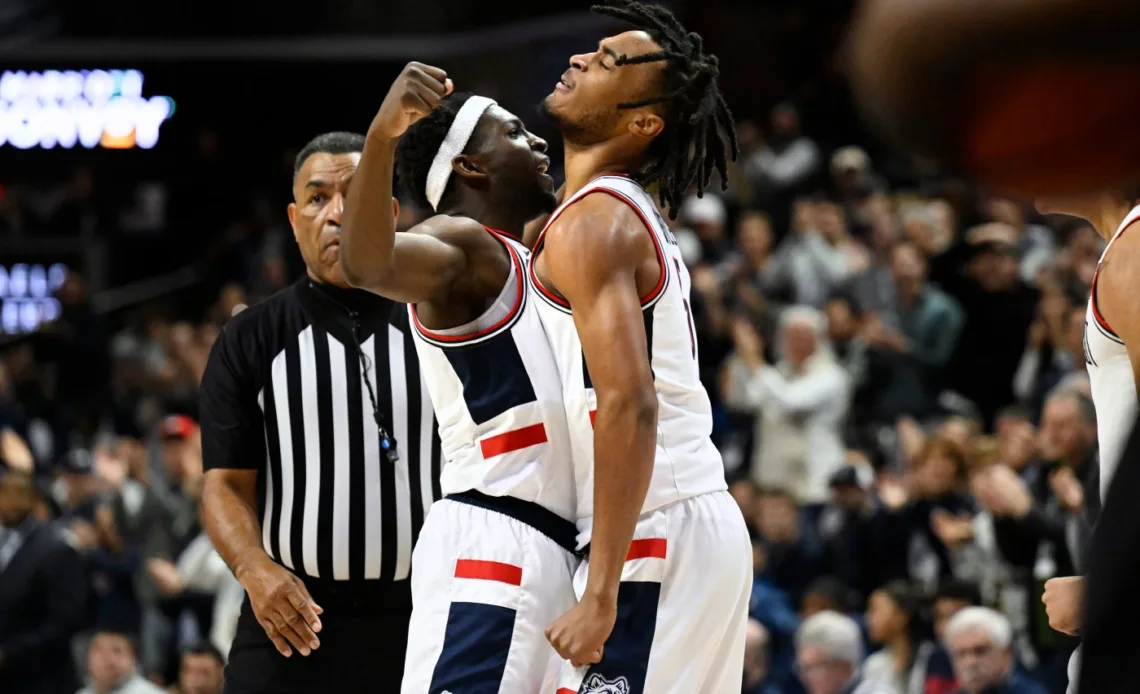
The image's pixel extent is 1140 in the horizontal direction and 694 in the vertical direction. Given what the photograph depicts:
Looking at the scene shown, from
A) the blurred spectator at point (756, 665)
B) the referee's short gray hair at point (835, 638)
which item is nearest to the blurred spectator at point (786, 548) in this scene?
the blurred spectator at point (756, 665)

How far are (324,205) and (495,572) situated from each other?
1.60 meters

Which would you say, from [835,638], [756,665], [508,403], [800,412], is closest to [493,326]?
[508,403]

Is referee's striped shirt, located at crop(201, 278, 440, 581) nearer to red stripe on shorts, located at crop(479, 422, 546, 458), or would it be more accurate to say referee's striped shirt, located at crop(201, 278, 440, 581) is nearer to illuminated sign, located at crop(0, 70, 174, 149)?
red stripe on shorts, located at crop(479, 422, 546, 458)

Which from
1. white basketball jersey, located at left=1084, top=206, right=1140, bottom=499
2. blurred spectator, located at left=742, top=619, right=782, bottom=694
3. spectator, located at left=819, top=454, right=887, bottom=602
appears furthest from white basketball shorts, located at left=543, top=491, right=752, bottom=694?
spectator, located at left=819, top=454, right=887, bottom=602

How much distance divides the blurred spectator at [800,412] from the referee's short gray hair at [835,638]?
108 inches

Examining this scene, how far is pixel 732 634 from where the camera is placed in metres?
3.87

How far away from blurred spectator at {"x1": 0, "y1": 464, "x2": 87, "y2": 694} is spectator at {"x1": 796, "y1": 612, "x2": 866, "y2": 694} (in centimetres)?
437

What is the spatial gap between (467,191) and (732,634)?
130 cm

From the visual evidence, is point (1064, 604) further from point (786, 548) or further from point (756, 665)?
point (786, 548)

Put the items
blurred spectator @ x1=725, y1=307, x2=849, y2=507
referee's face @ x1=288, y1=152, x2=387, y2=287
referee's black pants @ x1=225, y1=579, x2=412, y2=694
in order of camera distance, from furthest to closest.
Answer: blurred spectator @ x1=725, y1=307, x2=849, y2=507 < referee's face @ x1=288, y1=152, x2=387, y2=287 < referee's black pants @ x1=225, y1=579, x2=412, y2=694

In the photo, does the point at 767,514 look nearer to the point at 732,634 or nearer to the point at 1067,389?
the point at 1067,389

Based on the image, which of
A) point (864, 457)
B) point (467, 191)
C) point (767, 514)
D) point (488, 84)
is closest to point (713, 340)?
point (864, 457)

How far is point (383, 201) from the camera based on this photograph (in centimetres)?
360

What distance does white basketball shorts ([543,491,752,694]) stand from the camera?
363 cm
